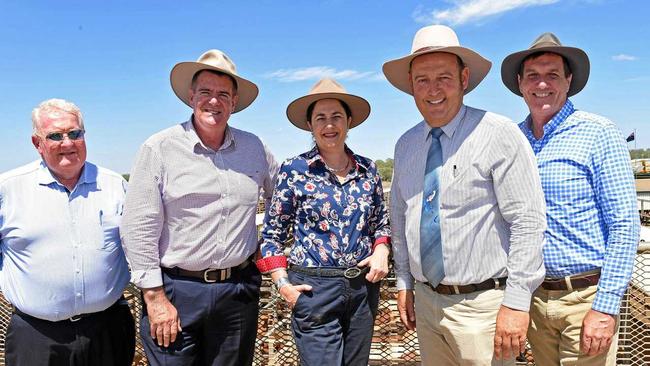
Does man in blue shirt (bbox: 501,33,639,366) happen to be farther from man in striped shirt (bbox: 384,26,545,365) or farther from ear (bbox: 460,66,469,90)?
ear (bbox: 460,66,469,90)

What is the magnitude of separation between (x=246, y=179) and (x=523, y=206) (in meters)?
1.61

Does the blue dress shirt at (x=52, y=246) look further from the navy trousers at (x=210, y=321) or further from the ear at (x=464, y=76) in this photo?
the ear at (x=464, y=76)

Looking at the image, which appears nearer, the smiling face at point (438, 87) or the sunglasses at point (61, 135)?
the smiling face at point (438, 87)

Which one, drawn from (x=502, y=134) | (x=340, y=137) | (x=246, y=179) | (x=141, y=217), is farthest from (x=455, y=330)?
(x=141, y=217)

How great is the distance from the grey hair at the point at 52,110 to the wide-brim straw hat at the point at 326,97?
49.7 inches

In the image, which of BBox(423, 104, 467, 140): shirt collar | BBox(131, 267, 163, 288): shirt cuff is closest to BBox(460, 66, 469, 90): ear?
BBox(423, 104, 467, 140): shirt collar

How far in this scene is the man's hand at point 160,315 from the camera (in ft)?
9.18

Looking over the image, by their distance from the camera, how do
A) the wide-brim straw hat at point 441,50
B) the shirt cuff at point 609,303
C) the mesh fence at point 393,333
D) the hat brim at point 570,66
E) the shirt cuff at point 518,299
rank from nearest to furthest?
the shirt cuff at point 518,299
the shirt cuff at point 609,303
the wide-brim straw hat at point 441,50
the hat brim at point 570,66
the mesh fence at point 393,333

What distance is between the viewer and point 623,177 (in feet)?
8.45

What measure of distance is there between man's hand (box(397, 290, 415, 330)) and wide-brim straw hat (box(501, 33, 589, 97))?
61.3 inches

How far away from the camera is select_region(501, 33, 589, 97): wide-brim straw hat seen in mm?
2822

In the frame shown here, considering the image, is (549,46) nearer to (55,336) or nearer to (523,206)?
(523,206)

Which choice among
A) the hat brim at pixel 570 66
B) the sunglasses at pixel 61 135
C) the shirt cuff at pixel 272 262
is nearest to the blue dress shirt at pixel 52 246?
the sunglasses at pixel 61 135

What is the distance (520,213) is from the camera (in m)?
2.41
